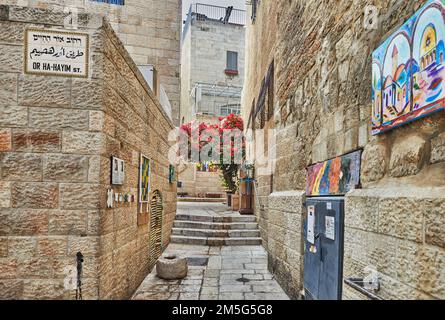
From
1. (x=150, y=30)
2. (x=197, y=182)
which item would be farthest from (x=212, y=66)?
(x=150, y=30)

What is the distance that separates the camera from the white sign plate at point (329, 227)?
2985 mm

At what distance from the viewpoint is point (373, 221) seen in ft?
7.41

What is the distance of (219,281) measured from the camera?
16.7 ft

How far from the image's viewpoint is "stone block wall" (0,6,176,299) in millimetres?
2842

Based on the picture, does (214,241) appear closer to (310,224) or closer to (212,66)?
(310,224)

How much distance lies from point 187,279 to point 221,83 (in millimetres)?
17971

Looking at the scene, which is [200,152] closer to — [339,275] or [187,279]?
[187,279]

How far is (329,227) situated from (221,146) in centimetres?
1005

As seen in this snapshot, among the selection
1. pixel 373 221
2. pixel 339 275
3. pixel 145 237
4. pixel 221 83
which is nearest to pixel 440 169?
pixel 373 221

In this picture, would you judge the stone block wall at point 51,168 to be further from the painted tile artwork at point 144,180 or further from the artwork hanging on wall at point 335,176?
the artwork hanging on wall at point 335,176

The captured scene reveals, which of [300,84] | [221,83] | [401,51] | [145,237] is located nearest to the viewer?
[401,51]

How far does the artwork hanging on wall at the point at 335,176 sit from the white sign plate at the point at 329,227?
0.90 feet

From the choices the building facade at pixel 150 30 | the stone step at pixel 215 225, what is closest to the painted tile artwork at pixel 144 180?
the stone step at pixel 215 225
